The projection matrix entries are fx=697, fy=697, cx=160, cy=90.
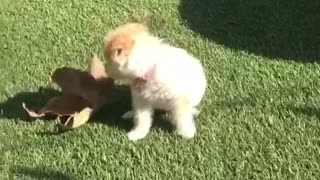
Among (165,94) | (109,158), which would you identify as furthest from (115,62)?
(109,158)

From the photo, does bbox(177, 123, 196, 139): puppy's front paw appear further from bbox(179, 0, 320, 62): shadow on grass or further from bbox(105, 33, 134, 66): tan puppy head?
bbox(179, 0, 320, 62): shadow on grass

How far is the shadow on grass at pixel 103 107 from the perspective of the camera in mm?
2748

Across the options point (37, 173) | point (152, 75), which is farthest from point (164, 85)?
point (37, 173)

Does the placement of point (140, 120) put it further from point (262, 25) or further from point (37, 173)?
point (262, 25)

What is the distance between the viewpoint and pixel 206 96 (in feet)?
9.34

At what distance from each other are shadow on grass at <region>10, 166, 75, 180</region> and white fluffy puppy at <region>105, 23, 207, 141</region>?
305mm

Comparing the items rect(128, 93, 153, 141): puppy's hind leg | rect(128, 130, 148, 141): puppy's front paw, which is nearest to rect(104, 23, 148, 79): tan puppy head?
rect(128, 93, 153, 141): puppy's hind leg

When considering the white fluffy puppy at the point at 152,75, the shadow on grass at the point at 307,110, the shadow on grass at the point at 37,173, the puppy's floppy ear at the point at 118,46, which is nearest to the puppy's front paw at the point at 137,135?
the white fluffy puppy at the point at 152,75

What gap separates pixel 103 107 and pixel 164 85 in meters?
0.43

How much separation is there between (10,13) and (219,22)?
1004 millimetres

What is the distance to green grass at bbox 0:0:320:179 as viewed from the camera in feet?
8.46

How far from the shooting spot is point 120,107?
284 centimetres

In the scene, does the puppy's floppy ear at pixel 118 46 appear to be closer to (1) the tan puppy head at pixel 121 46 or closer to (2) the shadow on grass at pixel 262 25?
(1) the tan puppy head at pixel 121 46

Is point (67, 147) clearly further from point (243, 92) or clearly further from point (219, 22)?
point (219, 22)
